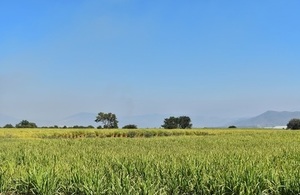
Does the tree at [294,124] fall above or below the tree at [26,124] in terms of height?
below

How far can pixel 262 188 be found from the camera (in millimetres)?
7855

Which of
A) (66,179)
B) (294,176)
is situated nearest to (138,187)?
(66,179)

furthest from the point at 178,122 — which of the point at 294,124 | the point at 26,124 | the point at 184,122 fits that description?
the point at 26,124

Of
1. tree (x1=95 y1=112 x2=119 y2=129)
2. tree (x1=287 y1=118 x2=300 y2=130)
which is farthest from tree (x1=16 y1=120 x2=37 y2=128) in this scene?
tree (x1=287 y1=118 x2=300 y2=130)

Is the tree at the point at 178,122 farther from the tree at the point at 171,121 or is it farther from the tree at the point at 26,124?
the tree at the point at 26,124

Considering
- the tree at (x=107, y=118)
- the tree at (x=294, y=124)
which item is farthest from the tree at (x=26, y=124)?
the tree at (x=294, y=124)

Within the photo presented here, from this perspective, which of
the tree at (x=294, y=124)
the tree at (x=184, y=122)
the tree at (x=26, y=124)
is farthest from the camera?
the tree at (x=184, y=122)

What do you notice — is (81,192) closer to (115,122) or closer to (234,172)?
(234,172)

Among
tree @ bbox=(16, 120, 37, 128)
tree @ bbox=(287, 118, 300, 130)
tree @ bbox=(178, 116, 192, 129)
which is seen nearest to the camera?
tree @ bbox=(287, 118, 300, 130)

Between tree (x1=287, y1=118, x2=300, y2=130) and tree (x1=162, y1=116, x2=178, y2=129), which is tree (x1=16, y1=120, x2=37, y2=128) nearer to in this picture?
tree (x1=162, y1=116, x2=178, y2=129)

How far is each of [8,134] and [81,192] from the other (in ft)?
144

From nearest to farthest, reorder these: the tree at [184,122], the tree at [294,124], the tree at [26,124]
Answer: the tree at [294,124], the tree at [26,124], the tree at [184,122]

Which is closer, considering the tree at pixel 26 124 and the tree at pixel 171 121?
the tree at pixel 26 124

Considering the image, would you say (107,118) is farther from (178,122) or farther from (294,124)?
(294,124)
